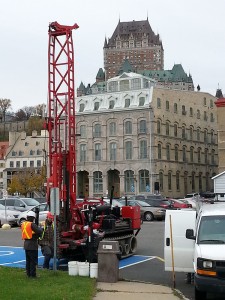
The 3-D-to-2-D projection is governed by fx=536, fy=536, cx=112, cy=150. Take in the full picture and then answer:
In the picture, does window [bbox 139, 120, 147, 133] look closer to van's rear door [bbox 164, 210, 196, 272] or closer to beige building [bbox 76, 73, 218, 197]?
beige building [bbox 76, 73, 218, 197]

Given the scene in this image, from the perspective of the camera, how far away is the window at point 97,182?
8375cm

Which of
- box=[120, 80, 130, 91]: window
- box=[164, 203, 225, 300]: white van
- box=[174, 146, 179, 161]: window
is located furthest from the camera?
box=[120, 80, 130, 91]: window

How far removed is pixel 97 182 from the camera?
8406 centimetres

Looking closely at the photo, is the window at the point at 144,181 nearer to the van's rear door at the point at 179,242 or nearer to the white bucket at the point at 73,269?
the white bucket at the point at 73,269

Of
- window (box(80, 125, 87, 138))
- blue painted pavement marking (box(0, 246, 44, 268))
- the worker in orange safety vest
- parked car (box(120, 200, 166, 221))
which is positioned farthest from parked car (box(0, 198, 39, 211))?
window (box(80, 125, 87, 138))

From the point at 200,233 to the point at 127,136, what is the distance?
68.7 metres

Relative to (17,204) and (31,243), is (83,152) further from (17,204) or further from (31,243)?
(31,243)

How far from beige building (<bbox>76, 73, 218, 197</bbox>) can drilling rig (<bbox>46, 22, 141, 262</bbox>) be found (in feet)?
190

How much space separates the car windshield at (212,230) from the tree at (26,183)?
79.1m

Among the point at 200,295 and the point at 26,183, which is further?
the point at 26,183

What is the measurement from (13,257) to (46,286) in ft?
23.5

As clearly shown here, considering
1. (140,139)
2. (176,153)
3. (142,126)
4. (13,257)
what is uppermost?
(142,126)

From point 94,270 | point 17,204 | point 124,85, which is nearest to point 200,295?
point 94,270

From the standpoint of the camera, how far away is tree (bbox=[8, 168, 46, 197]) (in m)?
92.2
